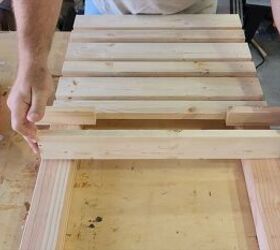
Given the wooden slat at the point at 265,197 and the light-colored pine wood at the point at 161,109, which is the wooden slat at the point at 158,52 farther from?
the wooden slat at the point at 265,197

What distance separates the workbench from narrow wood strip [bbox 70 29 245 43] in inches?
9.3

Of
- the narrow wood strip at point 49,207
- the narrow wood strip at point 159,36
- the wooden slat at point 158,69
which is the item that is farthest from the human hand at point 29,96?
the narrow wood strip at point 159,36

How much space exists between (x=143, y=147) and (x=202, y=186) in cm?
14

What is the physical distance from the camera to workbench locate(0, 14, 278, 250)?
0.73 metres

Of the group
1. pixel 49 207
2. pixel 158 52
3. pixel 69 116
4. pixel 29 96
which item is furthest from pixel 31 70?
pixel 158 52

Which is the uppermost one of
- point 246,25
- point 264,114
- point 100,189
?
point 264,114

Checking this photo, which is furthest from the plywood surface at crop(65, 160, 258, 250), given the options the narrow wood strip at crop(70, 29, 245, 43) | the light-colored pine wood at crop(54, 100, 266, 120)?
the narrow wood strip at crop(70, 29, 245, 43)

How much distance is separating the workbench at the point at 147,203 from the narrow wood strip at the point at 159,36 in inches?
9.3

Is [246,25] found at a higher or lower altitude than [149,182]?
lower

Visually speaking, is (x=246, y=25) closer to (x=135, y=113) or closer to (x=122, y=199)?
(x=135, y=113)

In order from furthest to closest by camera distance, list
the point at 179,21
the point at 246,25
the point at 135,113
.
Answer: the point at 246,25, the point at 179,21, the point at 135,113

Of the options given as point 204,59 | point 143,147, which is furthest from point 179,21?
point 143,147

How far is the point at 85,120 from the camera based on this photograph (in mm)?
875

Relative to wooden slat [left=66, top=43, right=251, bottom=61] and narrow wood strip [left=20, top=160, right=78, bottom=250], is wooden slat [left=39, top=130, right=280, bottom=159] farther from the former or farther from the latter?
wooden slat [left=66, top=43, right=251, bottom=61]
